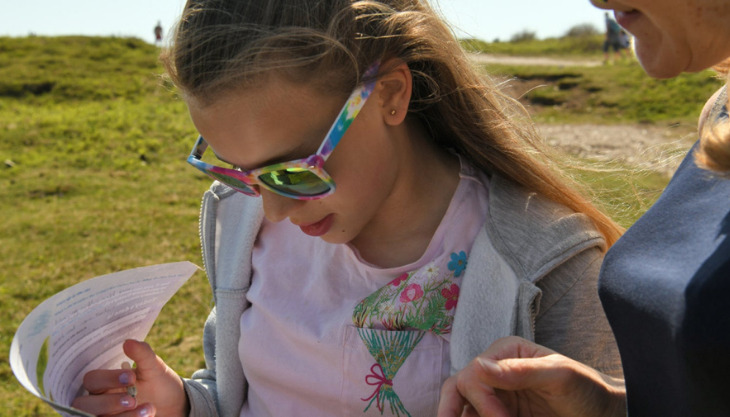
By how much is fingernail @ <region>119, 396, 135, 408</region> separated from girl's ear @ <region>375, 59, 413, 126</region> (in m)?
0.87

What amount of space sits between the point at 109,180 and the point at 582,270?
627cm

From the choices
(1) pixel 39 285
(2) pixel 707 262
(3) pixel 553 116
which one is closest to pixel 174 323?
(1) pixel 39 285

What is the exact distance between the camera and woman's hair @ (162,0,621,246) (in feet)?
5.14

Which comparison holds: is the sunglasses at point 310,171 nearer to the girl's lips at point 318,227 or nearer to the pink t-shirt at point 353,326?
the girl's lips at point 318,227

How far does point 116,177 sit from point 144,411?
5952mm

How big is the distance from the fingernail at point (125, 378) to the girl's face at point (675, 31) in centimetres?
131

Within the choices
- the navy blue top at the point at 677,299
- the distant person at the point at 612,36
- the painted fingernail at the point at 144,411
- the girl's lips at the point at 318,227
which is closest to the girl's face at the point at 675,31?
the navy blue top at the point at 677,299

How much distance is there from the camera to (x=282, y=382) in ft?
6.06

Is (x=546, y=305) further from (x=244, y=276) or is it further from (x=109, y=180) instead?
(x=109, y=180)

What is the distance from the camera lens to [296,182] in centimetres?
159

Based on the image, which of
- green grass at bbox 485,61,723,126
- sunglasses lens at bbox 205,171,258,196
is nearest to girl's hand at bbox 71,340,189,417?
sunglasses lens at bbox 205,171,258,196

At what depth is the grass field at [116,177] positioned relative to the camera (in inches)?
164

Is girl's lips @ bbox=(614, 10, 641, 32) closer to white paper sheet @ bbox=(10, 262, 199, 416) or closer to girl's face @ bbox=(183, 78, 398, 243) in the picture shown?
girl's face @ bbox=(183, 78, 398, 243)

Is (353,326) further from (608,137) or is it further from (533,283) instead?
(608,137)
